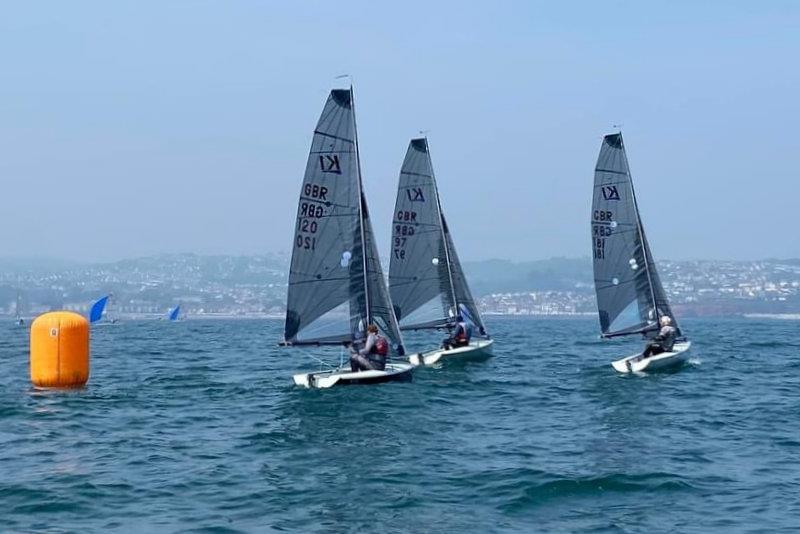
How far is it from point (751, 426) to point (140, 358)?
3073cm

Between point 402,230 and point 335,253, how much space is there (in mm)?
12784

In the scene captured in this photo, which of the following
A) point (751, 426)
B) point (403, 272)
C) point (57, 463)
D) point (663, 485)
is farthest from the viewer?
point (403, 272)

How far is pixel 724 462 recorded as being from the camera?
21.2m

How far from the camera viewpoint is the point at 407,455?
22031 mm

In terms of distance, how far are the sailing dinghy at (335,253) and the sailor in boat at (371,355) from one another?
901 mm

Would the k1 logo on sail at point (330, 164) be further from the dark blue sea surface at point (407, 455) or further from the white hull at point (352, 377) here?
the dark blue sea surface at point (407, 455)

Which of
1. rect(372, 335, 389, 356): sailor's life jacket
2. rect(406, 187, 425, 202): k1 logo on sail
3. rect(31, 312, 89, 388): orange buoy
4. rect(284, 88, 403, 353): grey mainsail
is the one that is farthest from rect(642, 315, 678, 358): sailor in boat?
rect(31, 312, 89, 388): orange buoy

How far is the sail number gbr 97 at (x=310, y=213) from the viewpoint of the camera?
1314 inches

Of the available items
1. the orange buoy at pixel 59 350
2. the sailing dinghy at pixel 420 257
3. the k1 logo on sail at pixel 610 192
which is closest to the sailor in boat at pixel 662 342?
the k1 logo on sail at pixel 610 192

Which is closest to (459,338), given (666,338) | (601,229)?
(601,229)

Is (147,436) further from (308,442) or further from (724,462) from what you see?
(724,462)

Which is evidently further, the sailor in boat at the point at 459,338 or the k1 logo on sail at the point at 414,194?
the k1 logo on sail at the point at 414,194

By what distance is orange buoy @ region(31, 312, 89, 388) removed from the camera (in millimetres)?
30172

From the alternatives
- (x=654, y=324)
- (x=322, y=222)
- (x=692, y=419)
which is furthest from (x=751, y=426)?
(x=654, y=324)
